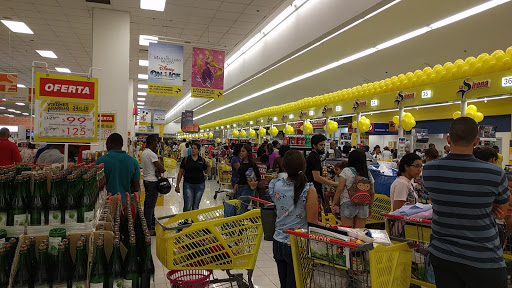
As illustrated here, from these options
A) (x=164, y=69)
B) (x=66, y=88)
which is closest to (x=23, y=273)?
(x=66, y=88)

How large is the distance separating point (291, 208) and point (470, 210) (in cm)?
125

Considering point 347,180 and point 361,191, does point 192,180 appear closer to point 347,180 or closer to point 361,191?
point 347,180

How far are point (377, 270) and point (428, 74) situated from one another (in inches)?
321

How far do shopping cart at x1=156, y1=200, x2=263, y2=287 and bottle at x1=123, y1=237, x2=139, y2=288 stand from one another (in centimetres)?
91

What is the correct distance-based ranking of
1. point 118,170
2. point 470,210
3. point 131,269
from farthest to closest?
point 118,170, point 470,210, point 131,269

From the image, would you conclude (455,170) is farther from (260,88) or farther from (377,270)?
(260,88)

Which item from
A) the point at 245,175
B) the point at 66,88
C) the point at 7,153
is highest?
the point at 66,88

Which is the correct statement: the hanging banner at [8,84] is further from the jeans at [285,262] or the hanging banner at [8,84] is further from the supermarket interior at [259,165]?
the jeans at [285,262]

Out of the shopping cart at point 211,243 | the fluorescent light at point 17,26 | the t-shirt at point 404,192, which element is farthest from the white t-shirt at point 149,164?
the fluorescent light at point 17,26

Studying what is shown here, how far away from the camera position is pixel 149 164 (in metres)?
5.94

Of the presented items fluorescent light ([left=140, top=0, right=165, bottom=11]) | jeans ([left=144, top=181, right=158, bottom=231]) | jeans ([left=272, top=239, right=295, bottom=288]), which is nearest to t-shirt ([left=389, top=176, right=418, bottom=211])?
jeans ([left=272, top=239, right=295, bottom=288])

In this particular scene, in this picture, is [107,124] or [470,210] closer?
[470,210]

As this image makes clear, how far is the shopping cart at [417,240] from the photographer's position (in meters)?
2.49

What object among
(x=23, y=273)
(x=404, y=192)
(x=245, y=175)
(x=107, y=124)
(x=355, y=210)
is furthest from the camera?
(x=107, y=124)
